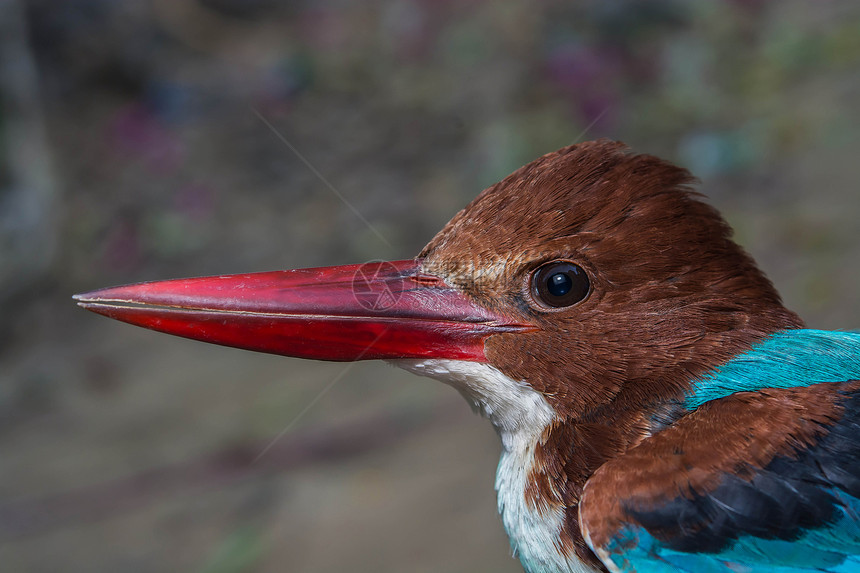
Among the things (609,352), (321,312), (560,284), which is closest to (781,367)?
(609,352)

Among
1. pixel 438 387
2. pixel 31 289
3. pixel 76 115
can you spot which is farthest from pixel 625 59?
pixel 31 289

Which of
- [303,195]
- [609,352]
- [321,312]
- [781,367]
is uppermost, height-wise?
[781,367]

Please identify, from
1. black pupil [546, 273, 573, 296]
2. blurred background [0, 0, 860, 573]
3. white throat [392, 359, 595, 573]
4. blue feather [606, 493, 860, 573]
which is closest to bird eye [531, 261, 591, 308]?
black pupil [546, 273, 573, 296]

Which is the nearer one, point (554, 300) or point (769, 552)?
point (769, 552)

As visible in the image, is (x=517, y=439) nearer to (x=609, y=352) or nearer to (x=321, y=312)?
(x=609, y=352)

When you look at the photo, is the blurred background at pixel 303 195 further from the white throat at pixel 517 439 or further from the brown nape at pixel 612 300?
the brown nape at pixel 612 300

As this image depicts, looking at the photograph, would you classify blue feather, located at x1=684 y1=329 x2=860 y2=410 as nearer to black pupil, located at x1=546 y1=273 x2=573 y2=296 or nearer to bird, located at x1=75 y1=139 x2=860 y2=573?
bird, located at x1=75 y1=139 x2=860 y2=573

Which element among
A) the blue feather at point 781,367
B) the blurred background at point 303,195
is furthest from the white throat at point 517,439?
the blurred background at point 303,195
